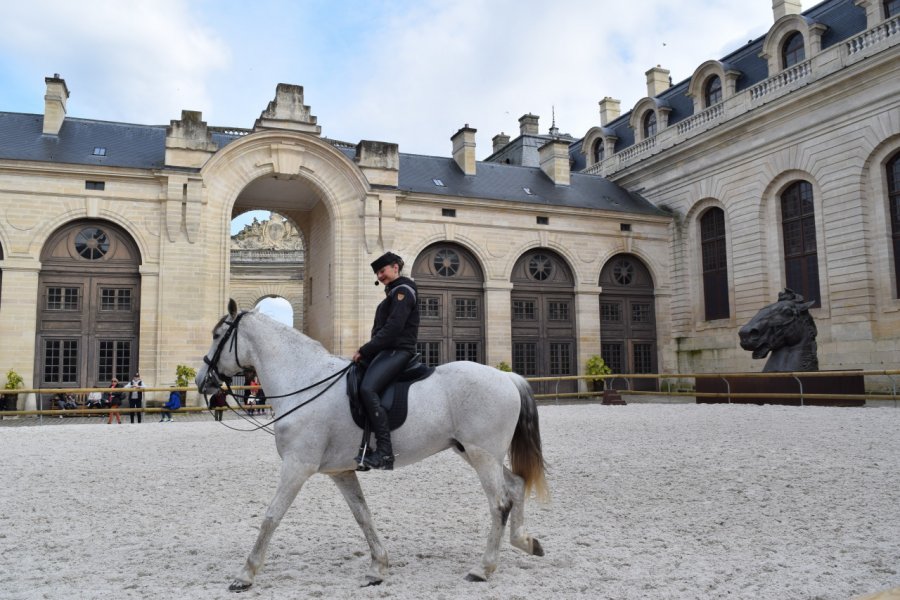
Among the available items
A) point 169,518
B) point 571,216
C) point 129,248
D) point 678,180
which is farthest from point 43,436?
point 678,180

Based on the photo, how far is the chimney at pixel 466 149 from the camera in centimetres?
2953

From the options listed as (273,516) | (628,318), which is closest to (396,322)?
(273,516)

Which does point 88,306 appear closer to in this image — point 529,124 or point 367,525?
point 367,525

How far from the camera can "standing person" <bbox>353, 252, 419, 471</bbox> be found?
510 centimetres

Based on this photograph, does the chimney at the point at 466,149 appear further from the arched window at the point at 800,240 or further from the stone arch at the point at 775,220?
the arched window at the point at 800,240

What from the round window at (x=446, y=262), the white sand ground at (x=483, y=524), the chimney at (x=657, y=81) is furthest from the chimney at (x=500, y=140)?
the white sand ground at (x=483, y=524)

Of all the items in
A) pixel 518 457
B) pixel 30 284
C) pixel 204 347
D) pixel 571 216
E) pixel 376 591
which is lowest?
pixel 376 591

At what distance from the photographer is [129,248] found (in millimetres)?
23141

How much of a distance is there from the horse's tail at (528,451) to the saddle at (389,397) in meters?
0.90

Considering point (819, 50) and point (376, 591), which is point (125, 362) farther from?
point (819, 50)

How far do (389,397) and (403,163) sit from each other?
24381 mm

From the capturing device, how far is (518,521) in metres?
5.27

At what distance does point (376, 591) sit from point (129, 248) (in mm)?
21412

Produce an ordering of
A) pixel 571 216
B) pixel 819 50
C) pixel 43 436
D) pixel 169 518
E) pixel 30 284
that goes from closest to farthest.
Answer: pixel 169 518
pixel 43 436
pixel 30 284
pixel 819 50
pixel 571 216
